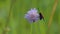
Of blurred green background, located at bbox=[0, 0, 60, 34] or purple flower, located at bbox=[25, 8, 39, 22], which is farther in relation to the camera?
blurred green background, located at bbox=[0, 0, 60, 34]

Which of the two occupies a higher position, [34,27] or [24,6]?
[24,6]

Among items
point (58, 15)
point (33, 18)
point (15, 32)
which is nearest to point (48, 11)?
point (58, 15)

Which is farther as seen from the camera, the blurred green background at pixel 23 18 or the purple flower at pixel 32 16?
the blurred green background at pixel 23 18

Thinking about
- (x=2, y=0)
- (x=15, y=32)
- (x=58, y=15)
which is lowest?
(x=15, y=32)

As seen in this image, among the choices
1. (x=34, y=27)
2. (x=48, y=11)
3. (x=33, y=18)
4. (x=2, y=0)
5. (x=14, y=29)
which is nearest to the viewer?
(x=33, y=18)

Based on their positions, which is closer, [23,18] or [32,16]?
[32,16]

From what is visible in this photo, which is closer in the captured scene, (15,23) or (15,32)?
(15,32)

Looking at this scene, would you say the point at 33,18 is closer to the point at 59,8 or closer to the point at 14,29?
the point at 14,29

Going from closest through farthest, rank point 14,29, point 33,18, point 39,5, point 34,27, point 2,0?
point 33,18 < point 34,27 < point 14,29 < point 39,5 < point 2,0

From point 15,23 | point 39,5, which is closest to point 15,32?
point 15,23

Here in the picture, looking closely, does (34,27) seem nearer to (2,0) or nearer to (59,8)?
(59,8)
